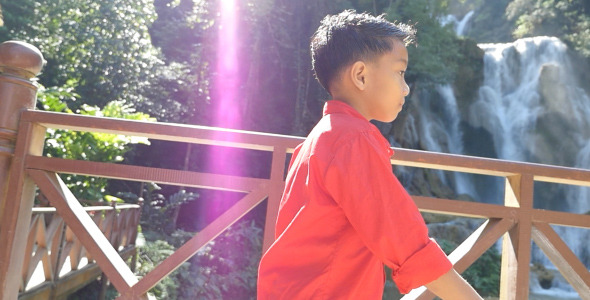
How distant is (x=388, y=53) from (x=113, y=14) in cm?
1270

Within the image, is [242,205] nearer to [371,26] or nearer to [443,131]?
[371,26]

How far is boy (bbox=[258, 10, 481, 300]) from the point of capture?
107 centimetres

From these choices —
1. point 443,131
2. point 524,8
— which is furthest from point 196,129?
point 524,8

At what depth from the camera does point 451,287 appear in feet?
3.52

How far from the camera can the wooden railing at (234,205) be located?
6.40 ft

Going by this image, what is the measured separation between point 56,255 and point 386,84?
14.7 ft

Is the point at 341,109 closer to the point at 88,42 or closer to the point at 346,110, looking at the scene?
the point at 346,110

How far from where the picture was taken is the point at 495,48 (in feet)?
68.1

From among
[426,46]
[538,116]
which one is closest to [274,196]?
[426,46]

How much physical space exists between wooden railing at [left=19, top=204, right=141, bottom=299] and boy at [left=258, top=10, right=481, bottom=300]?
298 centimetres

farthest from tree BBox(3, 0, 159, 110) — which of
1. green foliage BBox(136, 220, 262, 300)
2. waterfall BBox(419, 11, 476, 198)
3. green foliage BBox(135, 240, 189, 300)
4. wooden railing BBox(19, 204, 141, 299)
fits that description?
waterfall BBox(419, 11, 476, 198)

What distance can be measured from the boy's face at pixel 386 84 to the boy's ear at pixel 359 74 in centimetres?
1

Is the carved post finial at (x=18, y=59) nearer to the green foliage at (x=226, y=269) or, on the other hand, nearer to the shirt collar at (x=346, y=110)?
the shirt collar at (x=346, y=110)

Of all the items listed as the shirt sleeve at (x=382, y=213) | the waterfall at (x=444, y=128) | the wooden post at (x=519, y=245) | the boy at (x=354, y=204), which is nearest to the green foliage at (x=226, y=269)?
the wooden post at (x=519, y=245)
